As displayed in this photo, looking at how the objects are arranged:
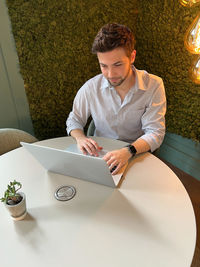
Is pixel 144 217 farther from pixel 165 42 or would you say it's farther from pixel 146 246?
pixel 165 42

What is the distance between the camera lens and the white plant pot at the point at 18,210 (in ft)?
2.44

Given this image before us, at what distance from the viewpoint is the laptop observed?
0.77 metres

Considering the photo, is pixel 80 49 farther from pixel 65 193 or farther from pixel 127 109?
pixel 65 193

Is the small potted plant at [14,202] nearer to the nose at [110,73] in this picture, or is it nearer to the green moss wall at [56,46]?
the nose at [110,73]

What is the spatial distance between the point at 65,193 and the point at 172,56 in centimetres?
171

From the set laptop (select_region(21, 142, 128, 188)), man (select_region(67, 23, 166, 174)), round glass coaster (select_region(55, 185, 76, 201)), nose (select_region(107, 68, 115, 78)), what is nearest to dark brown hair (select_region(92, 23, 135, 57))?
man (select_region(67, 23, 166, 174))

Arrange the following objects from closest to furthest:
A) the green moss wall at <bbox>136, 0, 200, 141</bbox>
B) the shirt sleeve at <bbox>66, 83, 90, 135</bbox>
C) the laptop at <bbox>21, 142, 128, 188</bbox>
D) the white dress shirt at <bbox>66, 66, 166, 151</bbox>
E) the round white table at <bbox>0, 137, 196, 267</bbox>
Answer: the round white table at <bbox>0, 137, 196, 267</bbox> < the laptop at <bbox>21, 142, 128, 188</bbox> < the white dress shirt at <bbox>66, 66, 166, 151</bbox> < the shirt sleeve at <bbox>66, 83, 90, 135</bbox> < the green moss wall at <bbox>136, 0, 200, 141</bbox>

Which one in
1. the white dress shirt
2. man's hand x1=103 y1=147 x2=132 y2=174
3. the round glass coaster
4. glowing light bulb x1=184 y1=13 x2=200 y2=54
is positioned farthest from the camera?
the white dress shirt

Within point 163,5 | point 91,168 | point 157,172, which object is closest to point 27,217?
point 91,168

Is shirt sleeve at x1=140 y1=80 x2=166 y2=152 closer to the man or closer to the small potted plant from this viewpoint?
the man

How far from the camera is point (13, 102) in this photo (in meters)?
1.79

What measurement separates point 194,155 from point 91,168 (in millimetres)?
1646

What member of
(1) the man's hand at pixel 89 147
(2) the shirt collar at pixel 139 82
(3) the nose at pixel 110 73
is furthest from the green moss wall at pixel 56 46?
Result: (1) the man's hand at pixel 89 147

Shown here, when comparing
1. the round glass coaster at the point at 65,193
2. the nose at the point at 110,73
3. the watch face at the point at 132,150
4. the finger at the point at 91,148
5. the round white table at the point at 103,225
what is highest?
the nose at the point at 110,73
